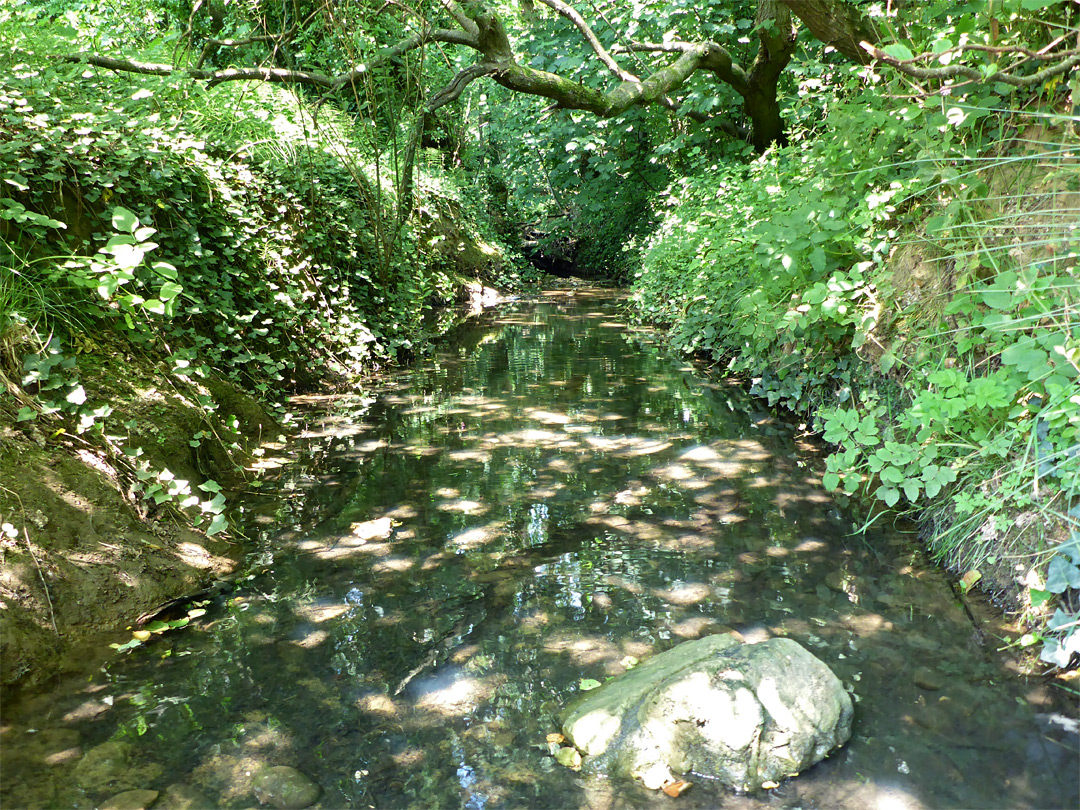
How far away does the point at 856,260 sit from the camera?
4.37 metres

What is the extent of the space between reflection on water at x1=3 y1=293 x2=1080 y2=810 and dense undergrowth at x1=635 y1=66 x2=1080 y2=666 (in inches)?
16.7

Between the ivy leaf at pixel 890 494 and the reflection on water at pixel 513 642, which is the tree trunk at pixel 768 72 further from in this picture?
the ivy leaf at pixel 890 494

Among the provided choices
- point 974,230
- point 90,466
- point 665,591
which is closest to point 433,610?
point 665,591

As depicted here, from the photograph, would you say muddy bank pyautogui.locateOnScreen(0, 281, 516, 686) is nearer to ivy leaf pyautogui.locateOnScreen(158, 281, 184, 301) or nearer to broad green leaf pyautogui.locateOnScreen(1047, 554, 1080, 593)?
ivy leaf pyautogui.locateOnScreen(158, 281, 184, 301)

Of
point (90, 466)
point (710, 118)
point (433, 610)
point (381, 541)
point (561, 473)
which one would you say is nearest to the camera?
point (433, 610)

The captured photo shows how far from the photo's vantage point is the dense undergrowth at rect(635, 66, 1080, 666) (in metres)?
2.67

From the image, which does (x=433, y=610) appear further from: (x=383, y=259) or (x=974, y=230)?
(x=383, y=259)

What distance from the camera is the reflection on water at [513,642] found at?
7.16ft

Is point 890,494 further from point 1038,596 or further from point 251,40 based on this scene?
point 251,40

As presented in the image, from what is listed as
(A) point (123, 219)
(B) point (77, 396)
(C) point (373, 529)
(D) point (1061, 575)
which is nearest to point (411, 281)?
(C) point (373, 529)

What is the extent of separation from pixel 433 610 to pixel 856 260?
323 cm

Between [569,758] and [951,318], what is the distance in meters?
2.75

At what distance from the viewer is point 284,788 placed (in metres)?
2.18

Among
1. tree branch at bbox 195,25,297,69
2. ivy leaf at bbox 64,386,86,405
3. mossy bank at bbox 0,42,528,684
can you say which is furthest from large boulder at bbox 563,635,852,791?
tree branch at bbox 195,25,297,69
